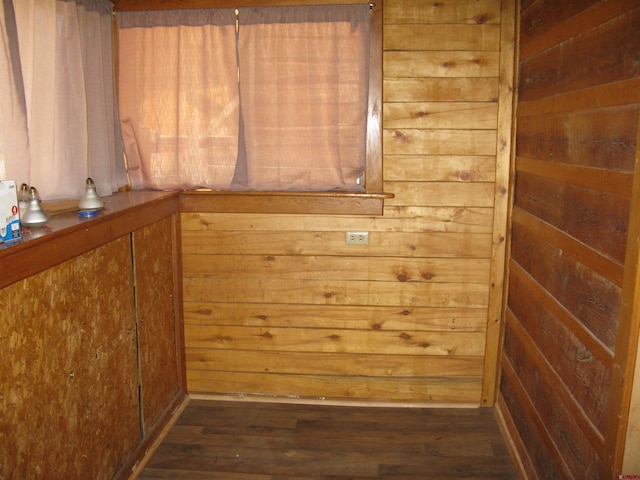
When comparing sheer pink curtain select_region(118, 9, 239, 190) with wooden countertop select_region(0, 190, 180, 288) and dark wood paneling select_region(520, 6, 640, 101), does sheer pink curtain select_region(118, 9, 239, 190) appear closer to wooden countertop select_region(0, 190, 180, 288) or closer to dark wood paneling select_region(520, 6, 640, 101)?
wooden countertop select_region(0, 190, 180, 288)

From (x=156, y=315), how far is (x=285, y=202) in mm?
851

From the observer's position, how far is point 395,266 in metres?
2.94

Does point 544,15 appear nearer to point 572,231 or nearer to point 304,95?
point 572,231

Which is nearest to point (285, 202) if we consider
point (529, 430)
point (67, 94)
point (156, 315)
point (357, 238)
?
point (357, 238)

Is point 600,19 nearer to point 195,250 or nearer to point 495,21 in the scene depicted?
point 495,21

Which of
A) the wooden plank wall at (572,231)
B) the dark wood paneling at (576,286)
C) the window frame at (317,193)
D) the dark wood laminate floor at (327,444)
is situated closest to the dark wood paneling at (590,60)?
the wooden plank wall at (572,231)

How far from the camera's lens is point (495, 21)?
8.78ft

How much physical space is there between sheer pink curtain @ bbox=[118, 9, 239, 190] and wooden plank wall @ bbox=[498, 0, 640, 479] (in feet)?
4.68

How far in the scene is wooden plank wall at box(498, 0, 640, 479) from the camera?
156 centimetres

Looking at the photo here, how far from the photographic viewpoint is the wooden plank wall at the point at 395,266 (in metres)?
2.73

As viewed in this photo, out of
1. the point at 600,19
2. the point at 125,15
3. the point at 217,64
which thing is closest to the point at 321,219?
the point at 217,64

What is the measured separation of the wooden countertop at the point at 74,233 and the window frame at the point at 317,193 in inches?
10.1

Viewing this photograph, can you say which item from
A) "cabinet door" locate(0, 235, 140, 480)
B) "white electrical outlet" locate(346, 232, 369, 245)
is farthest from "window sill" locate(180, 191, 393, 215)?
"cabinet door" locate(0, 235, 140, 480)

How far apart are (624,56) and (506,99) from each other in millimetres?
1200
